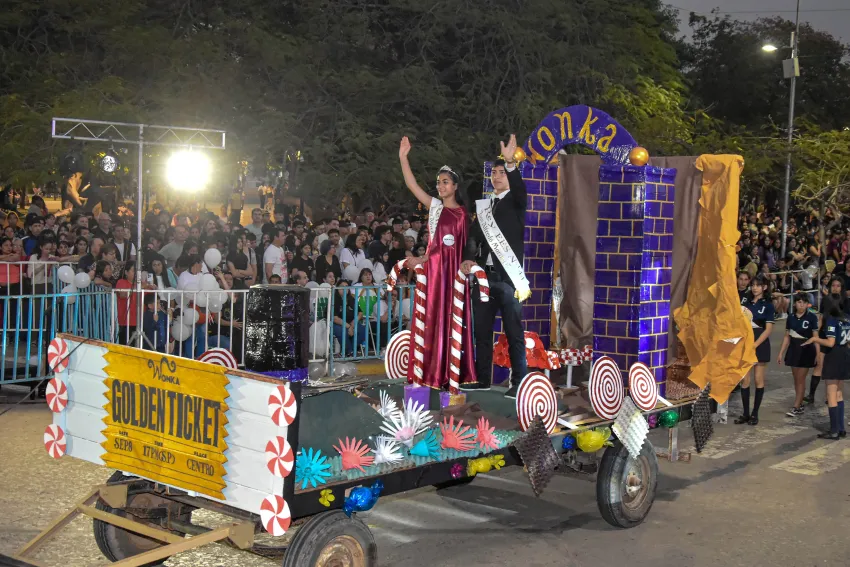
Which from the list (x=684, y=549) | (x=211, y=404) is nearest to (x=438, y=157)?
(x=684, y=549)

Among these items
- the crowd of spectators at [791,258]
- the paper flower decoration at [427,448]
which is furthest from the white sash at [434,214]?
the crowd of spectators at [791,258]

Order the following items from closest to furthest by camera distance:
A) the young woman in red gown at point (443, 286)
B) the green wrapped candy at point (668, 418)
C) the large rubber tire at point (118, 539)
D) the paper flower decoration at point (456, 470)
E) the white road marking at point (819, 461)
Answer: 1. the large rubber tire at point (118, 539)
2. the paper flower decoration at point (456, 470)
3. the young woman in red gown at point (443, 286)
4. the green wrapped candy at point (668, 418)
5. the white road marking at point (819, 461)

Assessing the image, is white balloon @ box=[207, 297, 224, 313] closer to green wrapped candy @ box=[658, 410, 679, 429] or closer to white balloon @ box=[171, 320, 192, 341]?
→ white balloon @ box=[171, 320, 192, 341]

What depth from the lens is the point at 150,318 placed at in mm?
11508

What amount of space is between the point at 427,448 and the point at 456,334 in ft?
4.92

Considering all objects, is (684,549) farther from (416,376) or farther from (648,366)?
(416,376)

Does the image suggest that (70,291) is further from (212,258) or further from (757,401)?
(757,401)

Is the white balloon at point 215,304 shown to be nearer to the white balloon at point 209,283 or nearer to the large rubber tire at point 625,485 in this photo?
the white balloon at point 209,283

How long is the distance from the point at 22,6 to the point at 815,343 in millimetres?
14385

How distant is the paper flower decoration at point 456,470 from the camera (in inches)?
241

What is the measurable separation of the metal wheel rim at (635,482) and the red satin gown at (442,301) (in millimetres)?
1405

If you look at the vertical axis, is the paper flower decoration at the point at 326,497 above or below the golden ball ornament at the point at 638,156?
below

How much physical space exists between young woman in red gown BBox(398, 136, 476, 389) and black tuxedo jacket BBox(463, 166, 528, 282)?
213mm

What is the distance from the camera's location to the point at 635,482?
7516 mm
